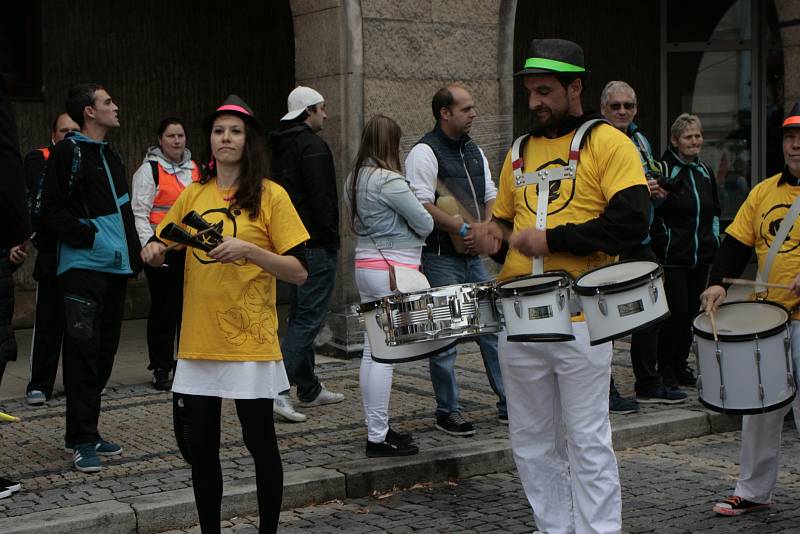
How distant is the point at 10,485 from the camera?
5.88 meters

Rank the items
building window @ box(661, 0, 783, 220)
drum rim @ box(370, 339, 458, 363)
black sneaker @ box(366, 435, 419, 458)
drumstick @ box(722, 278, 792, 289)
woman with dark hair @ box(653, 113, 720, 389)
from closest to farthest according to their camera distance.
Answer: drum rim @ box(370, 339, 458, 363), drumstick @ box(722, 278, 792, 289), black sneaker @ box(366, 435, 419, 458), woman with dark hair @ box(653, 113, 720, 389), building window @ box(661, 0, 783, 220)

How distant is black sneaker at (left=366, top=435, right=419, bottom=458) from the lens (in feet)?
21.6

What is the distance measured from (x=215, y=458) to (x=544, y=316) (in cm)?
143

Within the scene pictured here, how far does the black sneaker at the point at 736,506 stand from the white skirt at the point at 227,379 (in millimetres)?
2310

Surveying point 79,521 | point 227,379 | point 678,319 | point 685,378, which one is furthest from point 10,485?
point 685,378

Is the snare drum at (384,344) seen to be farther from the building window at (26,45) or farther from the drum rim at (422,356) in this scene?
the building window at (26,45)

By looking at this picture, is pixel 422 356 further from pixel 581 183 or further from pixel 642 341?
pixel 642 341

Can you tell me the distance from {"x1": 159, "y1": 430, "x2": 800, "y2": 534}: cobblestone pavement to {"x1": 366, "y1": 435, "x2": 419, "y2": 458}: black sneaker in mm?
248

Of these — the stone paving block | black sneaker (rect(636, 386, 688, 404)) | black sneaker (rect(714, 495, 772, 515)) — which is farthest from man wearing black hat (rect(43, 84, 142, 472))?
black sneaker (rect(636, 386, 688, 404))

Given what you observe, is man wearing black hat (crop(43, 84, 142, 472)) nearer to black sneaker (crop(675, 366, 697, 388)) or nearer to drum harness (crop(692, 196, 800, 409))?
drum harness (crop(692, 196, 800, 409))

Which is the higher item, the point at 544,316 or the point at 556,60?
the point at 556,60

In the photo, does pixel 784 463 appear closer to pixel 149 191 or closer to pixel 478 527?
pixel 478 527

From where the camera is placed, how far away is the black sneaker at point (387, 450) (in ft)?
21.6

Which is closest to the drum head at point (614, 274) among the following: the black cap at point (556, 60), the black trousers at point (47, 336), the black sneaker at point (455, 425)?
the black cap at point (556, 60)
